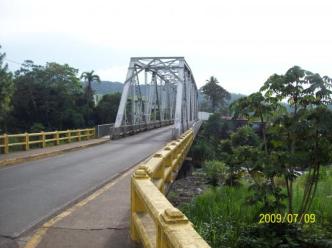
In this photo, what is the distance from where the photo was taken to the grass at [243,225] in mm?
7152

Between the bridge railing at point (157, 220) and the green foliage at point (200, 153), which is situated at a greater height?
the bridge railing at point (157, 220)

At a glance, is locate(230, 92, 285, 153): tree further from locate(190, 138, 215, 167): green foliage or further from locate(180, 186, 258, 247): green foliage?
locate(190, 138, 215, 167): green foliage

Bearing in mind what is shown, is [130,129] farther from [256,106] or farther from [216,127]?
[216,127]

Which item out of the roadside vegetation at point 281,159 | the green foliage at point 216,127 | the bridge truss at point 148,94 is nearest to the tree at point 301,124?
the roadside vegetation at point 281,159

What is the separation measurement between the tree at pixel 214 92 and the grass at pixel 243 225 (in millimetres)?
95713

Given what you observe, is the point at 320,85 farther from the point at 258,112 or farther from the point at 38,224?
the point at 38,224

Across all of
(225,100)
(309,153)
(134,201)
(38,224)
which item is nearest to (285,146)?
(309,153)

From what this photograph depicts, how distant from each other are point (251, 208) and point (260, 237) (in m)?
1.57

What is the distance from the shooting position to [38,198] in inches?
360

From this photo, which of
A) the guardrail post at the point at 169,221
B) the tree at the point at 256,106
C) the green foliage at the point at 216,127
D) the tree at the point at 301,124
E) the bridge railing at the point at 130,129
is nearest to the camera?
the guardrail post at the point at 169,221

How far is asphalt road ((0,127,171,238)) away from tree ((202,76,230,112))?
292 ft

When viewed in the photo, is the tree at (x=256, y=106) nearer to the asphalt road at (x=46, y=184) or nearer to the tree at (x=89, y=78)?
Answer: the asphalt road at (x=46, y=184)

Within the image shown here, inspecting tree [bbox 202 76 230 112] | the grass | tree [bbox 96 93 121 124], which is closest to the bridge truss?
tree [bbox 96 93 121 124]
